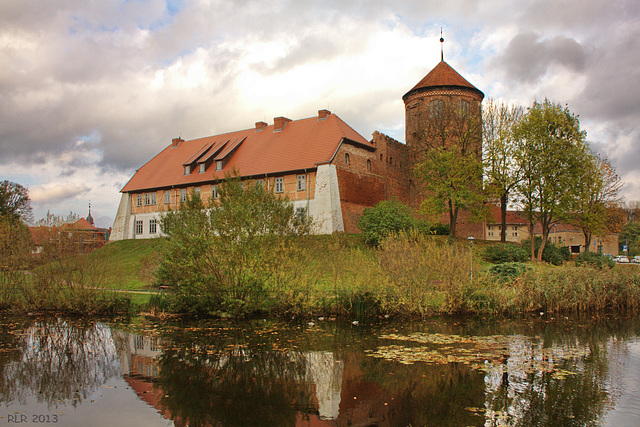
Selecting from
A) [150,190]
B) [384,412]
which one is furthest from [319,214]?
[384,412]

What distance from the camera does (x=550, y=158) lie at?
104 ft

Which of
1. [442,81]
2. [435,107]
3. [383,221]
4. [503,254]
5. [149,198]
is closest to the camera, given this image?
[503,254]

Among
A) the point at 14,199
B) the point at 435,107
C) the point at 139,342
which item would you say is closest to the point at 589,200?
the point at 435,107

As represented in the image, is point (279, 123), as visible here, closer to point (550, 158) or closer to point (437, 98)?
point (437, 98)

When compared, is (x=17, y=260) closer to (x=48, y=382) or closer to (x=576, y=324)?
(x=48, y=382)

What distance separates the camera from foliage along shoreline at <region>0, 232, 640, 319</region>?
14945 millimetres

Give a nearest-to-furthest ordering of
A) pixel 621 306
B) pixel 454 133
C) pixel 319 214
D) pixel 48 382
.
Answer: pixel 48 382
pixel 621 306
pixel 319 214
pixel 454 133

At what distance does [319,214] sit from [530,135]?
15.2 meters

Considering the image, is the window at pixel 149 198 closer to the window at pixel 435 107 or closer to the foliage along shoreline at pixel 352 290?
the window at pixel 435 107

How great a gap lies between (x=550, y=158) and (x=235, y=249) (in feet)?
81.6

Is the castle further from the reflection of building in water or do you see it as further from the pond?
the reflection of building in water

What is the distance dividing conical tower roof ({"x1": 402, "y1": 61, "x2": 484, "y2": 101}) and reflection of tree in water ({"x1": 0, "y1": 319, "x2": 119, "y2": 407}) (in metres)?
35.3

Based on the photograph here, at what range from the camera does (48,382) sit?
28.4 ft

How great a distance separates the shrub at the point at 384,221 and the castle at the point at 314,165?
12.3 feet
